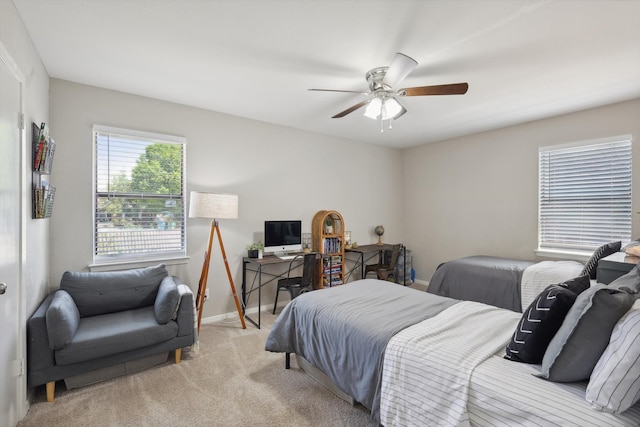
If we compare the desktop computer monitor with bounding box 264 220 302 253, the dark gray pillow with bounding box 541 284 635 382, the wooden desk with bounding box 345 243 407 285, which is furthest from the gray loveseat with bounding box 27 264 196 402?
the wooden desk with bounding box 345 243 407 285

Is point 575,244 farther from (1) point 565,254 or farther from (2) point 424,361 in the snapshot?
(2) point 424,361

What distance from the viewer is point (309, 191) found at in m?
4.66

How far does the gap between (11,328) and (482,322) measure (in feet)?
9.40

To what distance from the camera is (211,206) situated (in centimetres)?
327

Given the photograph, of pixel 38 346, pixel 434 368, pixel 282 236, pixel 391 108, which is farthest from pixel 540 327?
pixel 282 236

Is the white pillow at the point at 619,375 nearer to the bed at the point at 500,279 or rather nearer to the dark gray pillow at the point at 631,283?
the dark gray pillow at the point at 631,283

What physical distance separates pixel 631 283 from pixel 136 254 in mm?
3955

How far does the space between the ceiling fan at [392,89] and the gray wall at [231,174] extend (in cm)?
181

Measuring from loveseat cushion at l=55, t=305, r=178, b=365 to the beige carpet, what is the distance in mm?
275

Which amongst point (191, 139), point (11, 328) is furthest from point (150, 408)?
point (191, 139)

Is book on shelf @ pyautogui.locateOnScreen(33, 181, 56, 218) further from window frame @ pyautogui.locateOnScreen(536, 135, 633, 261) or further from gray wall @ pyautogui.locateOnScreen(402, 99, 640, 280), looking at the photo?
window frame @ pyautogui.locateOnScreen(536, 135, 633, 261)

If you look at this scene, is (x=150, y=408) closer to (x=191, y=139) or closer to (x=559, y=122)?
(x=191, y=139)

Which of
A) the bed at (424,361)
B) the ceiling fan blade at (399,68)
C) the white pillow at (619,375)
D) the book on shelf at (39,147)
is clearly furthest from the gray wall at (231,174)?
the white pillow at (619,375)

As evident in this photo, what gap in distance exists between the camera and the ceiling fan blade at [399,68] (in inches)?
79.6
